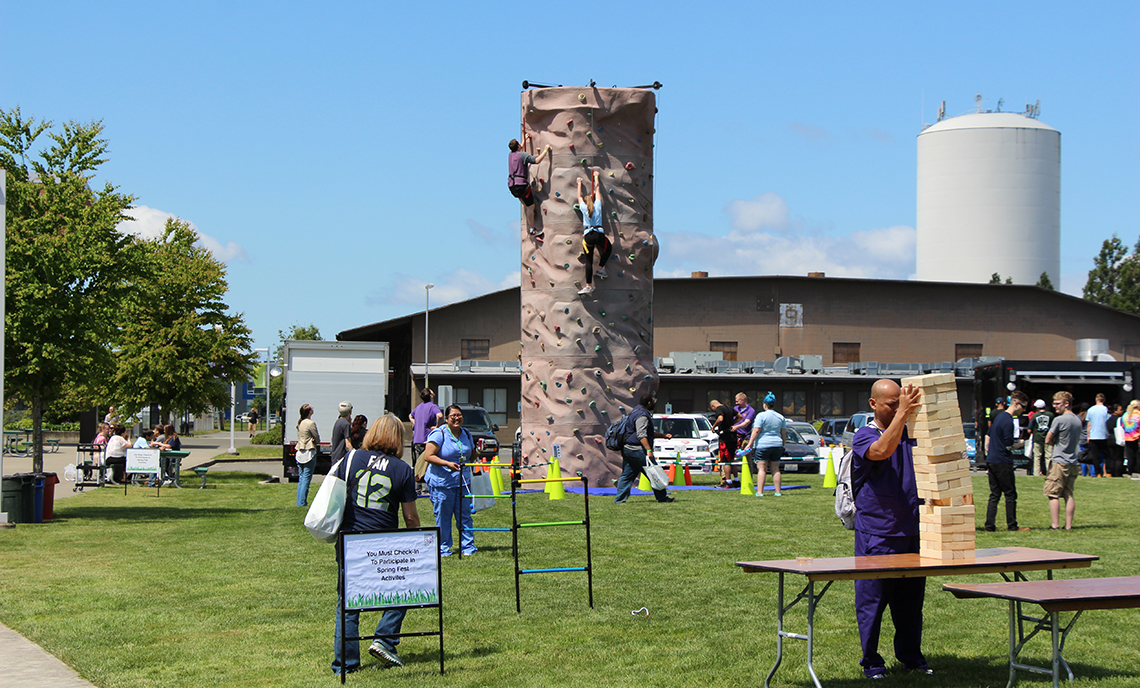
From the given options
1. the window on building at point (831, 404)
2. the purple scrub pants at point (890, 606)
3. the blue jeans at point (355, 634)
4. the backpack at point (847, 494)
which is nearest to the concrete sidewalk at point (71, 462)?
the blue jeans at point (355, 634)

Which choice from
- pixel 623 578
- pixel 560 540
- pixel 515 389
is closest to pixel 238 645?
pixel 623 578

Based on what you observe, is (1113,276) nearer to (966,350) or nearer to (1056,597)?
(966,350)

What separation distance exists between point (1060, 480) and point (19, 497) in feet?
52.8

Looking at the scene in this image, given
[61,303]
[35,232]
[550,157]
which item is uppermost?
[550,157]

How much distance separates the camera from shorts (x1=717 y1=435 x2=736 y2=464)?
2600cm

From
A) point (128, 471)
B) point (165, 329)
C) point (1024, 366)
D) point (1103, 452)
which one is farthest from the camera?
point (165, 329)

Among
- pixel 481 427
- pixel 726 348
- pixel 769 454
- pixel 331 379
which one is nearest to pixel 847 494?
pixel 769 454

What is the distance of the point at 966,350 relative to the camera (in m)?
56.8

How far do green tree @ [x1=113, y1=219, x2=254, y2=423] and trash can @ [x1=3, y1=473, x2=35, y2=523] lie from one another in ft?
57.4

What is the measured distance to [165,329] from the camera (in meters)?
38.6

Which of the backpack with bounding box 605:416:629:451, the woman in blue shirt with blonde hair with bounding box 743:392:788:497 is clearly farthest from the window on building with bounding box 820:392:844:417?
the backpack with bounding box 605:416:629:451

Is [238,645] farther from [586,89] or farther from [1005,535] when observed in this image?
[586,89]

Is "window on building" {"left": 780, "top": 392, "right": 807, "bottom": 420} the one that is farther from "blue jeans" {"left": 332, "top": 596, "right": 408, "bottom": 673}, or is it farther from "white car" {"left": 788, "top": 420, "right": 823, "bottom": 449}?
"blue jeans" {"left": 332, "top": 596, "right": 408, "bottom": 673}

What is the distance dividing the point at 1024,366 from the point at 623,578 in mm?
25331
